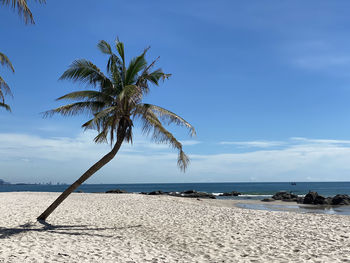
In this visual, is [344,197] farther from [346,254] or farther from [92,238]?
[92,238]

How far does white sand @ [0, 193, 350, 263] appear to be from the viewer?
7.63 metres

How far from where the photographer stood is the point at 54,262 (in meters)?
6.81

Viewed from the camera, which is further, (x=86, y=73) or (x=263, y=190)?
(x=263, y=190)

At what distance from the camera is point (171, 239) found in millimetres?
9945

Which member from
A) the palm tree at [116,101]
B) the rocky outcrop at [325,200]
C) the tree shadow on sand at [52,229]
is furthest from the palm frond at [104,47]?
the rocky outcrop at [325,200]

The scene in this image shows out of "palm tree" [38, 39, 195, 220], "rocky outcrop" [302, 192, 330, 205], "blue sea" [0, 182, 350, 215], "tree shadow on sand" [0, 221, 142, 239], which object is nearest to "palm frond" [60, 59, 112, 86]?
"palm tree" [38, 39, 195, 220]

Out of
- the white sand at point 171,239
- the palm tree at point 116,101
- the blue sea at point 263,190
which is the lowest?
the blue sea at point 263,190

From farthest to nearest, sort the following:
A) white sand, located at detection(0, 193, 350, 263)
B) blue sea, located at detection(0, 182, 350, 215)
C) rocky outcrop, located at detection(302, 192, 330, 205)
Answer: rocky outcrop, located at detection(302, 192, 330, 205) → blue sea, located at detection(0, 182, 350, 215) → white sand, located at detection(0, 193, 350, 263)

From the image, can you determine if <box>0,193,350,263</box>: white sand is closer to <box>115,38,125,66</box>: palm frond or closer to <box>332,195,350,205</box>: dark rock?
<box>115,38,125,66</box>: palm frond

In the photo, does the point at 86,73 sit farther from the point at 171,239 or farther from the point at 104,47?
the point at 171,239

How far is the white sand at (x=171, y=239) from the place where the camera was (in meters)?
7.63

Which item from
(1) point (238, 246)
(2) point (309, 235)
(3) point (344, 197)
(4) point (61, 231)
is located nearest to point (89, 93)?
(4) point (61, 231)

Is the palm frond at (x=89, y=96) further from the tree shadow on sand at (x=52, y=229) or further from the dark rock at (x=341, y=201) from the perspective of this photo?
the dark rock at (x=341, y=201)

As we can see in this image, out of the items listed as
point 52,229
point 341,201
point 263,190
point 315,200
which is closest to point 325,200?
point 315,200
